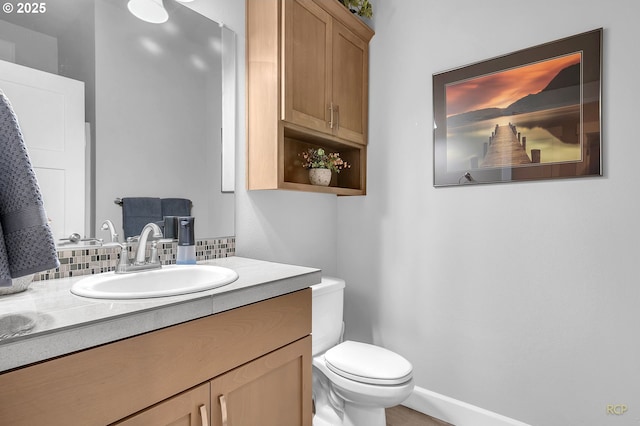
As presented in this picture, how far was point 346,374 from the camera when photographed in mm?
1510

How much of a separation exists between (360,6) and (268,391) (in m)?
2.15

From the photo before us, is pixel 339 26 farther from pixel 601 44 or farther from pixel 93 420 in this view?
pixel 93 420

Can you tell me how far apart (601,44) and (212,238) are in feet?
6.35

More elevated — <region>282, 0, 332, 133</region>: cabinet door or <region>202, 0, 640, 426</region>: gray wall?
<region>282, 0, 332, 133</region>: cabinet door

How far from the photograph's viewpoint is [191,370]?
0.88m

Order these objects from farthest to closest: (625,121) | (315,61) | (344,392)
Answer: (315,61) < (344,392) < (625,121)

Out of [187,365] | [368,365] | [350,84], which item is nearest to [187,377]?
[187,365]

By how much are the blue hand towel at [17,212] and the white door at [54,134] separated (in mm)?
519

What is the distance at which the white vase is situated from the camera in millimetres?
1933

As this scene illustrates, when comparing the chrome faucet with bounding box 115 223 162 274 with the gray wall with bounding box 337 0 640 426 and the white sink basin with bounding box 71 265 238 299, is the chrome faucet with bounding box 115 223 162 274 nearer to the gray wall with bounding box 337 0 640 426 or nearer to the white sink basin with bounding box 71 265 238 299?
the white sink basin with bounding box 71 265 238 299

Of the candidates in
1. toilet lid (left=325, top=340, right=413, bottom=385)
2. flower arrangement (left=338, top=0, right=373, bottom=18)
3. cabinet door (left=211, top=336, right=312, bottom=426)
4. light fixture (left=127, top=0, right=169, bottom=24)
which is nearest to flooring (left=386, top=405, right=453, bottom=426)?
toilet lid (left=325, top=340, right=413, bottom=385)

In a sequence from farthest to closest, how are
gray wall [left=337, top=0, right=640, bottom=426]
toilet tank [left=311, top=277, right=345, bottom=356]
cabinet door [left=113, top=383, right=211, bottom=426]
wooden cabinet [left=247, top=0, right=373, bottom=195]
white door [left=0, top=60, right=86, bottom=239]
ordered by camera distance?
1. toilet tank [left=311, top=277, right=345, bottom=356]
2. wooden cabinet [left=247, top=0, right=373, bottom=195]
3. gray wall [left=337, top=0, right=640, bottom=426]
4. white door [left=0, top=60, right=86, bottom=239]
5. cabinet door [left=113, top=383, right=211, bottom=426]

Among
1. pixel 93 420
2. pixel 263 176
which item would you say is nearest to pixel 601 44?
pixel 263 176

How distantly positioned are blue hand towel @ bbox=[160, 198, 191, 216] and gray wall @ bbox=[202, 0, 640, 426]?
0.28 meters
